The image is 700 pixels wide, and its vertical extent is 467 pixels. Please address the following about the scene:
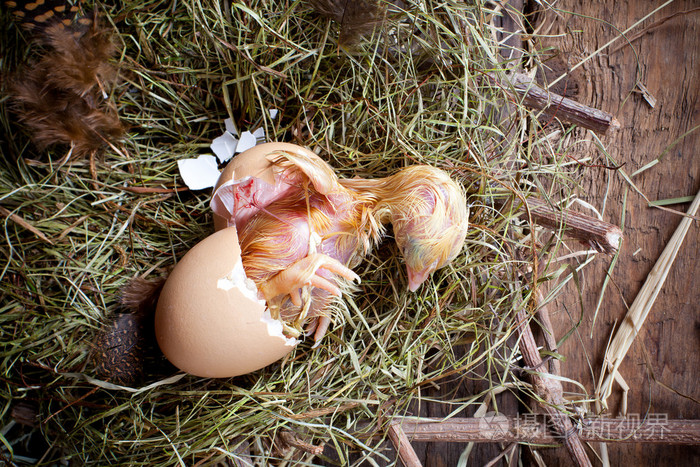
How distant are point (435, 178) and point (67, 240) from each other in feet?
3.05

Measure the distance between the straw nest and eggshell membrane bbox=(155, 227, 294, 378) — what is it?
0.18 meters

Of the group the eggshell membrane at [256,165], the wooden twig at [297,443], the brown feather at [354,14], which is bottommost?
the wooden twig at [297,443]

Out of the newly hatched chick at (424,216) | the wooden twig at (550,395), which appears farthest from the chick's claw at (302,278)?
the wooden twig at (550,395)

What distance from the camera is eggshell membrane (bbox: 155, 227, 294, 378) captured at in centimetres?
99

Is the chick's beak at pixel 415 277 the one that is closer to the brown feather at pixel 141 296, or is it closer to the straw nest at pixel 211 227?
the straw nest at pixel 211 227

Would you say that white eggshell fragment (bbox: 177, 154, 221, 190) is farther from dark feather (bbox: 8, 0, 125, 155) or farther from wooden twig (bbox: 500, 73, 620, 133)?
wooden twig (bbox: 500, 73, 620, 133)

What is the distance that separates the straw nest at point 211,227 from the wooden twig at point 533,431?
7cm

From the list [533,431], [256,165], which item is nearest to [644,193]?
[533,431]

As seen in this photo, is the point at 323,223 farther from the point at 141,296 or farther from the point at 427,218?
the point at 141,296

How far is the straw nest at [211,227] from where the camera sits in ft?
3.94

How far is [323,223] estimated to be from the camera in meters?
1.12

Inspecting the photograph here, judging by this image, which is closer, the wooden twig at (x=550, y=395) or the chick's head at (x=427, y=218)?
the chick's head at (x=427, y=218)

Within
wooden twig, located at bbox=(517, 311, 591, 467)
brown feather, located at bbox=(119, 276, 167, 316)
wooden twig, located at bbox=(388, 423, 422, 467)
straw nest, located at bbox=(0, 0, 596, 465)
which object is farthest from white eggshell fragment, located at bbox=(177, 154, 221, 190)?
wooden twig, located at bbox=(517, 311, 591, 467)

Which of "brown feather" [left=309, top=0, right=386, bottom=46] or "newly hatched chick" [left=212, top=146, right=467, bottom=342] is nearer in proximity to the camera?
"newly hatched chick" [left=212, top=146, right=467, bottom=342]
